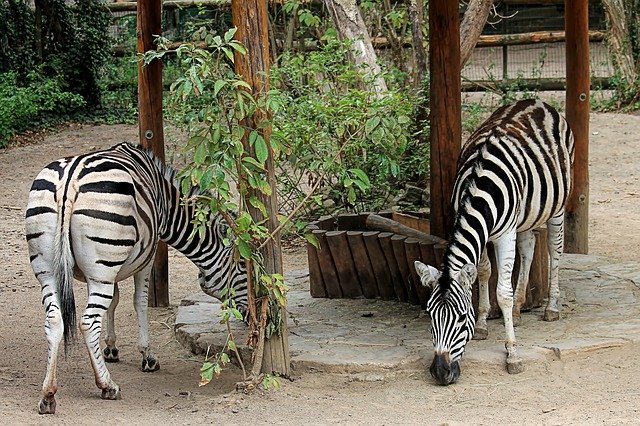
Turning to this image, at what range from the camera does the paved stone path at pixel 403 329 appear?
19.9 ft

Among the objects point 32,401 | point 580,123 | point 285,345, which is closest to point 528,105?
point 580,123

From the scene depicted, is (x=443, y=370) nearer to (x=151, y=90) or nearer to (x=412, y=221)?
(x=412, y=221)

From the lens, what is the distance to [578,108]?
8945mm

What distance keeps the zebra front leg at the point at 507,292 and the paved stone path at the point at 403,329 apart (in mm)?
98

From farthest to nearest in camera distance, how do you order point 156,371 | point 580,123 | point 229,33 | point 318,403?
1. point 580,123
2. point 156,371
3. point 318,403
4. point 229,33

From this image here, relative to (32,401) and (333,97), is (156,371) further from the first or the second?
(333,97)

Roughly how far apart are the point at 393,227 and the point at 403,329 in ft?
3.48

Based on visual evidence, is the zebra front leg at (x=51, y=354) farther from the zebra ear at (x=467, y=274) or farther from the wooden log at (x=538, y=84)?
the wooden log at (x=538, y=84)

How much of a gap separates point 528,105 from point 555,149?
0.47 meters

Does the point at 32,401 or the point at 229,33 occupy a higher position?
the point at 229,33

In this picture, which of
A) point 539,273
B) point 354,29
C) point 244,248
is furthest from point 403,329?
point 354,29

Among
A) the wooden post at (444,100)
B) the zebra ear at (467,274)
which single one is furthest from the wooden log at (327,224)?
the zebra ear at (467,274)

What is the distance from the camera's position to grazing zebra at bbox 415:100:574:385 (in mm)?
5793

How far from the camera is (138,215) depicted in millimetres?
5836
